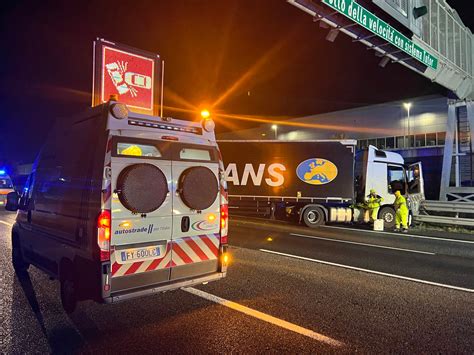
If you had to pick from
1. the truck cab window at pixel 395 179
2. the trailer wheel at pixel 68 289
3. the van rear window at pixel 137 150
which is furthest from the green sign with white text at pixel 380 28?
the trailer wheel at pixel 68 289

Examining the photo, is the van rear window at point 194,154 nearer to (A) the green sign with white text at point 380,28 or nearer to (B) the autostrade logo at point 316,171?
(A) the green sign with white text at point 380,28

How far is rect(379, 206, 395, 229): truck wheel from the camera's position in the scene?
581 inches

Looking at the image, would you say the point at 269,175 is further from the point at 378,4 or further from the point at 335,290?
the point at 335,290

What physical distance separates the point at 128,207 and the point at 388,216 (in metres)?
12.8

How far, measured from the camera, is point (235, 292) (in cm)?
562

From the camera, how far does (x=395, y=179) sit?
15320mm

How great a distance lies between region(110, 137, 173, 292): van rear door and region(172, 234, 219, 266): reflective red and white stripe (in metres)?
0.13

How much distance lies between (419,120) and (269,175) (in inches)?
1158

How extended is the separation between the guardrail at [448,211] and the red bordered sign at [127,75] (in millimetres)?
11442

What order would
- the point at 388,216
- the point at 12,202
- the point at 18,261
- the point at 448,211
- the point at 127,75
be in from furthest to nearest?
the point at 388,216 < the point at 448,211 < the point at 127,75 < the point at 18,261 < the point at 12,202

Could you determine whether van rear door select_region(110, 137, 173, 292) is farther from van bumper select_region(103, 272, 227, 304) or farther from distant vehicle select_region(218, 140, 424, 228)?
distant vehicle select_region(218, 140, 424, 228)

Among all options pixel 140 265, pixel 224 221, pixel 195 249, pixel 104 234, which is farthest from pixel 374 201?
pixel 104 234

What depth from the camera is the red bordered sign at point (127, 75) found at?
27.3ft

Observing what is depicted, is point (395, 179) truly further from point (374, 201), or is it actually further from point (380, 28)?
point (380, 28)
